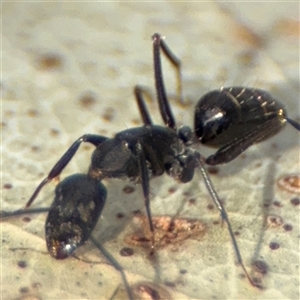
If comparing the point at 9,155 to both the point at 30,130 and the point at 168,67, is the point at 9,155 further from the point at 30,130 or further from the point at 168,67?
the point at 168,67

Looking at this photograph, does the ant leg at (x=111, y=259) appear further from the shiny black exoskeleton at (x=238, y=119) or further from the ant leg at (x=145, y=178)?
the shiny black exoskeleton at (x=238, y=119)

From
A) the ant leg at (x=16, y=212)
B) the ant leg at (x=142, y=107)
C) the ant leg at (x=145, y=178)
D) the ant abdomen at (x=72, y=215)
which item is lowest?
the ant leg at (x=16, y=212)

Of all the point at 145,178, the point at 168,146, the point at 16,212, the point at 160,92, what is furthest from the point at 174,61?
the point at 16,212

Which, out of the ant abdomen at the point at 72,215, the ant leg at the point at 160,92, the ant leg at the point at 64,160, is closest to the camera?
the ant abdomen at the point at 72,215

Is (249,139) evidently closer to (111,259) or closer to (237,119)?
(237,119)

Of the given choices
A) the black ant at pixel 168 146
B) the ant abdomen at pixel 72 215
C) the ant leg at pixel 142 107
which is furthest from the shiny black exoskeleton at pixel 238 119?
the ant abdomen at pixel 72 215

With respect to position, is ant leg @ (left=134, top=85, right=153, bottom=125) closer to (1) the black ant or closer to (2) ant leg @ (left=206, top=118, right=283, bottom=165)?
(1) the black ant

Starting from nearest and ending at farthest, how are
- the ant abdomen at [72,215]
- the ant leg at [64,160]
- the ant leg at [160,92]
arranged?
1. the ant abdomen at [72,215]
2. the ant leg at [64,160]
3. the ant leg at [160,92]

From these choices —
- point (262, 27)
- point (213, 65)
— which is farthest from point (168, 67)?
point (262, 27)
